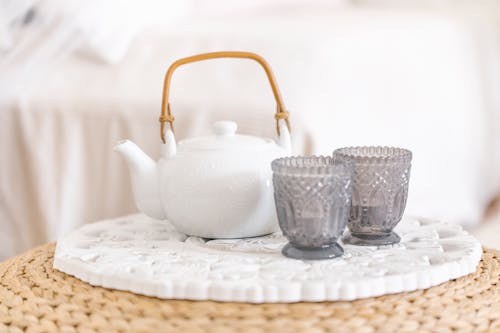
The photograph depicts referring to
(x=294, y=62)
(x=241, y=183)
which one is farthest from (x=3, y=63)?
(x=241, y=183)

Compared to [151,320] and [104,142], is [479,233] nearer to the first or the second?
[104,142]

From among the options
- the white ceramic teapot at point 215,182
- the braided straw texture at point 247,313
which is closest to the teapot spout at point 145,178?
the white ceramic teapot at point 215,182

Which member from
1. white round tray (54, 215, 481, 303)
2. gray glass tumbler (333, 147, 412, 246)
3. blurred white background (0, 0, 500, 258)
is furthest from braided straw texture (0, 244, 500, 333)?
blurred white background (0, 0, 500, 258)

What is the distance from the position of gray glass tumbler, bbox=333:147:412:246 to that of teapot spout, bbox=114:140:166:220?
22cm

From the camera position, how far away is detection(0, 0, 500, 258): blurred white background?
1.53m

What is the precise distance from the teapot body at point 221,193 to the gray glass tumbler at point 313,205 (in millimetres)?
79

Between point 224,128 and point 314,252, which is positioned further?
point 224,128

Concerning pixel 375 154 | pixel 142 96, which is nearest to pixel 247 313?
pixel 375 154

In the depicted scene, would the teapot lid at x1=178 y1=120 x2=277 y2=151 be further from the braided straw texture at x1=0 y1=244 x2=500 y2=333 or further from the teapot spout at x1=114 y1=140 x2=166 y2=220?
the braided straw texture at x1=0 y1=244 x2=500 y2=333

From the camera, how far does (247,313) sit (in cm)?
74

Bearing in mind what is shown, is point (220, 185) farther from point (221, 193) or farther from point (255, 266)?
point (255, 266)

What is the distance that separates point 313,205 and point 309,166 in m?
0.07

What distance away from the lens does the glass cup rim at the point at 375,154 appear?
905mm

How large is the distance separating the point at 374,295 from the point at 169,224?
366mm
